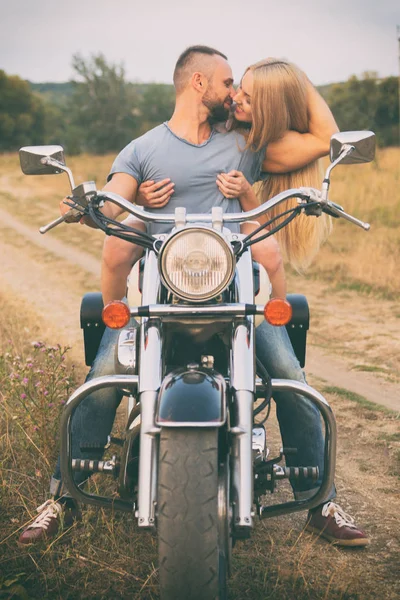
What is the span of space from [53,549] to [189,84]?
207 centimetres

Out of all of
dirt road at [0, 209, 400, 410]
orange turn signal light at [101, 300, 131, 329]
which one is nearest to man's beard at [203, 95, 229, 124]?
orange turn signal light at [101, 300, 131, 329]

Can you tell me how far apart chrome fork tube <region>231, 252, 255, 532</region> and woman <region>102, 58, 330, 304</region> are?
68cm

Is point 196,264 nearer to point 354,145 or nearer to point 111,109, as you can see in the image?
point 354,145

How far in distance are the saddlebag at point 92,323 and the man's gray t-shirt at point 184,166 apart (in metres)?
0.48

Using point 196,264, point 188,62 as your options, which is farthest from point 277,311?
point 188,62

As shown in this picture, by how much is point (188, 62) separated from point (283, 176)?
678 mm

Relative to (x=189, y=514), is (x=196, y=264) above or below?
above

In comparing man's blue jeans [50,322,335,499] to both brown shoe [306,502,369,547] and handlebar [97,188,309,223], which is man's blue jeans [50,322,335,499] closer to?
brown shoe [306,502,369,547]

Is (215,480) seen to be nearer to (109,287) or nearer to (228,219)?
(228,219)

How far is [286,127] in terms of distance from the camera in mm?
3734

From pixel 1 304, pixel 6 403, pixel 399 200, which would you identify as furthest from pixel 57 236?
pixel 6 403

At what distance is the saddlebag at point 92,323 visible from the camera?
3.72 metres

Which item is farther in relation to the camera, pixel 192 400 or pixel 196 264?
pixel 196 264

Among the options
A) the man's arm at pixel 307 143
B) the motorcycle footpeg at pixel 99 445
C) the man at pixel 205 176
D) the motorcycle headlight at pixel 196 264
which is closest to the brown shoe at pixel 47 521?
the man at pixel 205 176
